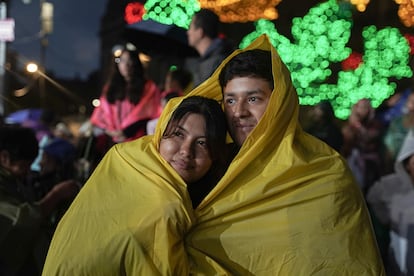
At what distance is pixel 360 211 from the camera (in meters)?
2.08

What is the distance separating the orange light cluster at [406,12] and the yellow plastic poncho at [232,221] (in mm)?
2158

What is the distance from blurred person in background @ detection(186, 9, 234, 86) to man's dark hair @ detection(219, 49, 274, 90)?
109 centimetres

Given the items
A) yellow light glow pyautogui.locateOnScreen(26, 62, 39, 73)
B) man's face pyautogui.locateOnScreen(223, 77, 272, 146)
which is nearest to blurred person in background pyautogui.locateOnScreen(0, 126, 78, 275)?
yellow light glow pyautogui.locateOnScreen(26, 62, 39, 73)

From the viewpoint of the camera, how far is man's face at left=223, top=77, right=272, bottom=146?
222 centimetres

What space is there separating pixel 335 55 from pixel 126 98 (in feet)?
4.88

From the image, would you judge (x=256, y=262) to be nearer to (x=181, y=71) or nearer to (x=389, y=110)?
(x=181, y=71)

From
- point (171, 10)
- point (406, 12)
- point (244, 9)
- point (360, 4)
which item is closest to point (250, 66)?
point (171, 10)

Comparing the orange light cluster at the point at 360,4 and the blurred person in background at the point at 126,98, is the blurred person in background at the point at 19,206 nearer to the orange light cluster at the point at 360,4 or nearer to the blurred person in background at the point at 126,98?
the blurred person in background at the point at 126,98

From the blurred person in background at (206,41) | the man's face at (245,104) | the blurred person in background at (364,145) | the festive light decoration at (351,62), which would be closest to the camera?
the man's face at (245,104)

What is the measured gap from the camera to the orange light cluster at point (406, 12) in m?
3.90

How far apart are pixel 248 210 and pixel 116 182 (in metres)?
0.44

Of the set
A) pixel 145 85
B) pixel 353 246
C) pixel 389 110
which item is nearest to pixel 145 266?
pixel 353 246

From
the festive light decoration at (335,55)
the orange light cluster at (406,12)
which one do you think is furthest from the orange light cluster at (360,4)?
the orange light cluster at (406,12)

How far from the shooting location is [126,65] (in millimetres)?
4082
